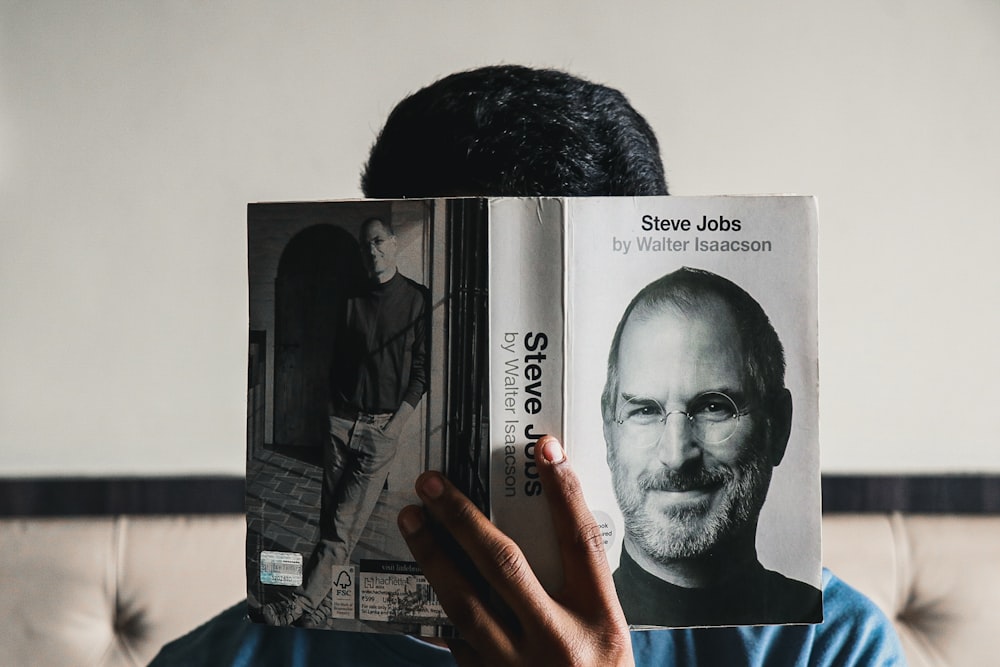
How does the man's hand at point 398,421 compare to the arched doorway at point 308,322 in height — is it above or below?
below

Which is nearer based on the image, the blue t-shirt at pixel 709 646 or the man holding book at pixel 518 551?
the man holding book at pixel 518 551

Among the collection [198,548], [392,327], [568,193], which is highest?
[568,193]

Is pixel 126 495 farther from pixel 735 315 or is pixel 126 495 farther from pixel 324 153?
pixel 735 315

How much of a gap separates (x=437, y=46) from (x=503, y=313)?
59cm

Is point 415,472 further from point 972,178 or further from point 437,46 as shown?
point 972,178

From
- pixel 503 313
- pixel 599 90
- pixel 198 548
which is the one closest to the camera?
pixel 503 313

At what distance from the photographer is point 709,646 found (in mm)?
605

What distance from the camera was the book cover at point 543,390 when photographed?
0.46 meters

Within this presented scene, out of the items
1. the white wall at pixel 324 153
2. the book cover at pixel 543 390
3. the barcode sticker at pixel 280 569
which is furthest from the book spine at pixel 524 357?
the white wall at pixel 324 153

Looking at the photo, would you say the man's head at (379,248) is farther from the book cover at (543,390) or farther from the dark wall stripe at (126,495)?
the dark wall stripe at (126,495)

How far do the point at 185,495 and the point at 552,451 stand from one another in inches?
25.2

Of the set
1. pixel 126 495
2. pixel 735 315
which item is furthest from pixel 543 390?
pixel 126 495

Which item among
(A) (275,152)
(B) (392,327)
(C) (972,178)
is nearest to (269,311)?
(B) (392,327)

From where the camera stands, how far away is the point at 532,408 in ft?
1.50
